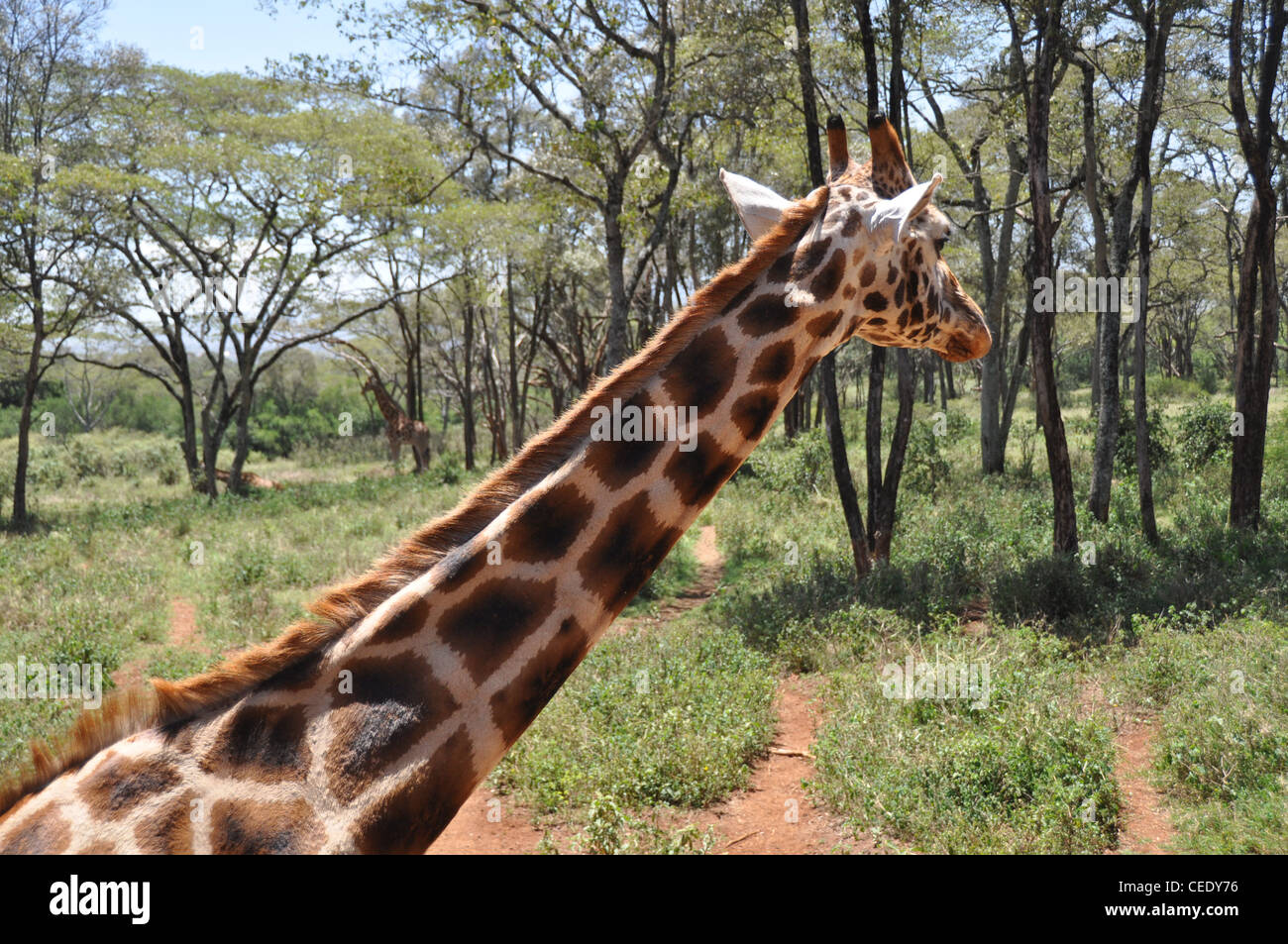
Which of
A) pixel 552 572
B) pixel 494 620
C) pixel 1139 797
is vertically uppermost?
pixel 552 572

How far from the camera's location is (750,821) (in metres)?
5.09

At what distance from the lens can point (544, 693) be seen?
2.23 meters

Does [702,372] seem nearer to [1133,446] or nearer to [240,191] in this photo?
[1133,446]

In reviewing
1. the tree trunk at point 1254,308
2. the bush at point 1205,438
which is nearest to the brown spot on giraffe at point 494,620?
the tree trunk at point 1254,308

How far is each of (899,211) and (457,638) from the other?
75.3 inches

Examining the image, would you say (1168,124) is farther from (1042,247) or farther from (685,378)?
(685,378)

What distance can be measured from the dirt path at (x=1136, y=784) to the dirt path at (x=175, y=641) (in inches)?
278

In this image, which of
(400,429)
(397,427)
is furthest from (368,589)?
(397,427)

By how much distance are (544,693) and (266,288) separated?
73.2ft

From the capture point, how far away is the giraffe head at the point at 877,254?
2.69m

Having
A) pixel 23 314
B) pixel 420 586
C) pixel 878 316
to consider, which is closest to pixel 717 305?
pixel 878 316

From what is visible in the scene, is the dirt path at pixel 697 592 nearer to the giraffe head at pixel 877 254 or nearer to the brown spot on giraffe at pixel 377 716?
the giraffe head at pixel 877 254

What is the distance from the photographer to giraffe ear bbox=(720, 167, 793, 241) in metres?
2.92

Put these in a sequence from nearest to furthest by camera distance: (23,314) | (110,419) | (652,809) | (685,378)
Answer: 1. (685,378)
2. (652,809)
3. (23,314)
4. (110,419)
